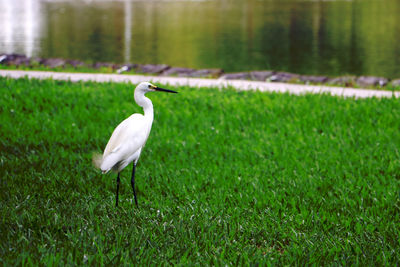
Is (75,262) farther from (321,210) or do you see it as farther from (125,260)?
(321,210)

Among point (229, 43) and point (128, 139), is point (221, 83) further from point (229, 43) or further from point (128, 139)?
point (229, 43)

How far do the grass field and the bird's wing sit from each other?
0.54m

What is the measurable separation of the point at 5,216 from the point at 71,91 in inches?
169

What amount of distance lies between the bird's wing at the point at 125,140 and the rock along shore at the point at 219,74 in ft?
22.2

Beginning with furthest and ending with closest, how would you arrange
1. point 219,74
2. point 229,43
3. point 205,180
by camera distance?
point 229,43
point 219,74
point 205,180

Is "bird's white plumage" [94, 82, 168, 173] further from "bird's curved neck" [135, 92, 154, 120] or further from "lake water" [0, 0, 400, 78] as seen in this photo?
"lake water" [0, 0, 400, 78]

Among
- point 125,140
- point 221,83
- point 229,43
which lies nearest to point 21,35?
point 229,43

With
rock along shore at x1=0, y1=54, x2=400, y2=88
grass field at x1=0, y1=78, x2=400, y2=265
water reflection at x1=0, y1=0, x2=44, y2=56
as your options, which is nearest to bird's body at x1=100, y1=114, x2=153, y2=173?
grass field at x1=0, y1=78, x2=400, y2=265

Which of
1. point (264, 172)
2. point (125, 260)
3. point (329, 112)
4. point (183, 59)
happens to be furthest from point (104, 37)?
point (125, 260)

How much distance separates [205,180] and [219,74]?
19.5 feet

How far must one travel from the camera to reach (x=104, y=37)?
793 inches

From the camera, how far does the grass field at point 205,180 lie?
394cm

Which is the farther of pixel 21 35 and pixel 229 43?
pixel 21 35

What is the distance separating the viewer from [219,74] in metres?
11.2
